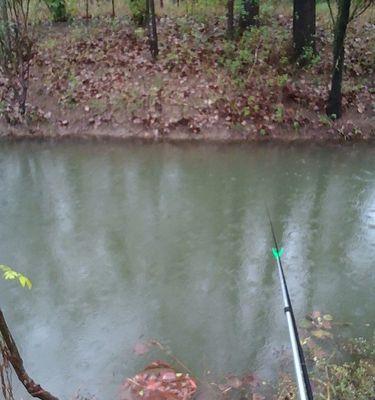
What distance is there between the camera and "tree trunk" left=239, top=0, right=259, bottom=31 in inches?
407

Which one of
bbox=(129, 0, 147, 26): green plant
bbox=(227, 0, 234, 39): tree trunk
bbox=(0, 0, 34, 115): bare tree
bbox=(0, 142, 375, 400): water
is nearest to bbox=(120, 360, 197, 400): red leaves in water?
bbox=(0, 142, 375, 400): water

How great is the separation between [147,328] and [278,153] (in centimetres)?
476

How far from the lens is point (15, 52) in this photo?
31.1 feet

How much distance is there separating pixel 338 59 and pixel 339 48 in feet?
0.61

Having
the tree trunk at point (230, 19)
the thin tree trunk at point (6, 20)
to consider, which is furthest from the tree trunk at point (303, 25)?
the thin tree trunk at point (6, 20)

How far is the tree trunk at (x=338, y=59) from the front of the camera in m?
8.05

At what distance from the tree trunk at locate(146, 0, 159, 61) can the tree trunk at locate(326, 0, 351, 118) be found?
11.7 ft

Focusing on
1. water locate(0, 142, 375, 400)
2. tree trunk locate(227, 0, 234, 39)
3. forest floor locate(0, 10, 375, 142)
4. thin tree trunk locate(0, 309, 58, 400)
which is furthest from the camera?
tree trunk locate(227, 0, 234, 39)

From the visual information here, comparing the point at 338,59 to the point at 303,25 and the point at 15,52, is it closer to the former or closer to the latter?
the point at 303,25

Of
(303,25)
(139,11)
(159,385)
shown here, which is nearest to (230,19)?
(303,25)

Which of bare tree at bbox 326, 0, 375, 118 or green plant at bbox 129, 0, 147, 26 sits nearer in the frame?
bare tree at bbox 326, 0, 375, 118

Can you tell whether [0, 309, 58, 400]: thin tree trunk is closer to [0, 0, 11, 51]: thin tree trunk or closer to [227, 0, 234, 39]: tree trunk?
[0, 0, 11, 51]: thin tree trunk

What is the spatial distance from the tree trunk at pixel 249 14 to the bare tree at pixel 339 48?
7.01 ft

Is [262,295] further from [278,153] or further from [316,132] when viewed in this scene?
[316,132]
